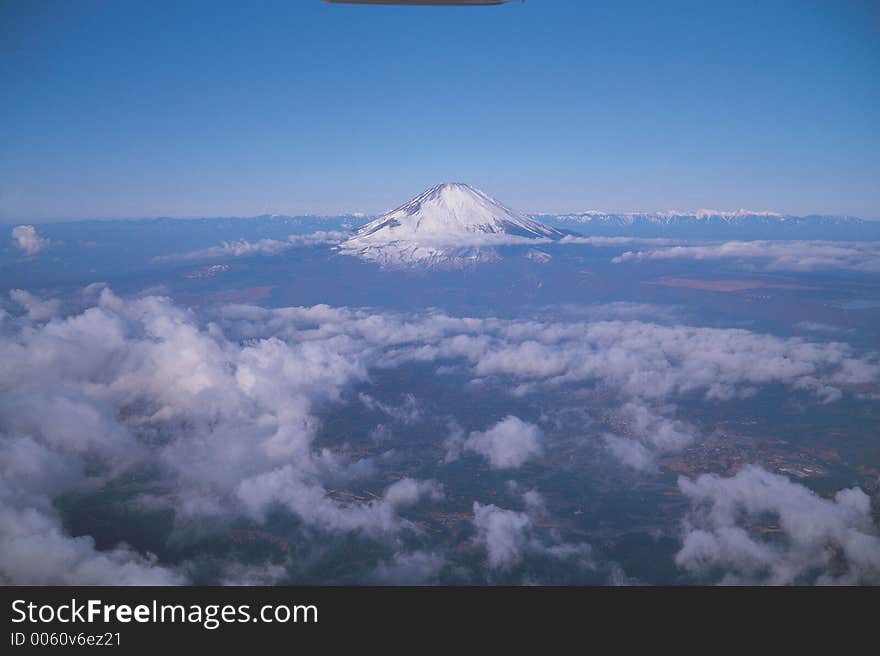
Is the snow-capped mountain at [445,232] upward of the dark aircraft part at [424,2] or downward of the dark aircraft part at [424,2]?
upward

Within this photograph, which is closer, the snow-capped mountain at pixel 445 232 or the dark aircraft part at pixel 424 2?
the dark aircraft part at pixel 424 2

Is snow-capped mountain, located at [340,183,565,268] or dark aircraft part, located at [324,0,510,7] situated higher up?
snow-capped mountain, located at [340,183,565,268]

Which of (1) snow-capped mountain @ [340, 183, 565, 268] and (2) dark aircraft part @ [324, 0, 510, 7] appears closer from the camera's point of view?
(2) dark aircraft part @ [324, 0, 510, 7]

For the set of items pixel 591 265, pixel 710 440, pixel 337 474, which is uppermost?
pixel 591 265

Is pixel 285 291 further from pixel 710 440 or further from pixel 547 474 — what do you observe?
pixel 710 440

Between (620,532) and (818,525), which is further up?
(818,525)

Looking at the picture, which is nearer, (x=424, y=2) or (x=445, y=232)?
(x=424, y=2)

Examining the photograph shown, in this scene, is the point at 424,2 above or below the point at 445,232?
below
